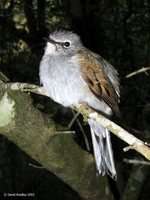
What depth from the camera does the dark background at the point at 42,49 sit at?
239 inches

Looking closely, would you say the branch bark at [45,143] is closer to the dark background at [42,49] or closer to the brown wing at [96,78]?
the brown wing at [96,78]

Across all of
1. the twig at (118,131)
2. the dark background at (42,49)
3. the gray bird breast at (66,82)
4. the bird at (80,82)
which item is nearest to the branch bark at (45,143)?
the twig at (118,131)

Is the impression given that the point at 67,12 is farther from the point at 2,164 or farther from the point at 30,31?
the point at 2,164

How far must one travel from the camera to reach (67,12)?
644cm

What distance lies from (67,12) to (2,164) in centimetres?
241

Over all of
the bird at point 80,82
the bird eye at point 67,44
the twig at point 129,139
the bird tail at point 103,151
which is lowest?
the bird tail at point 103,151

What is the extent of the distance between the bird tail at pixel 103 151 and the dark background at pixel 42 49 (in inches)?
75.3

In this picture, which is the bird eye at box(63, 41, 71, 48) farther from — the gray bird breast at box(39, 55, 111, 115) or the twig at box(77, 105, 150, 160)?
the twig at box(77, 105, 150, 160)

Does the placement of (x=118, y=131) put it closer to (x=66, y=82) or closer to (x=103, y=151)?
(x=66, y=82)

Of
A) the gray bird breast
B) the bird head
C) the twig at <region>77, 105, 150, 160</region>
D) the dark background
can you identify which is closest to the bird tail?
the gray bird breast

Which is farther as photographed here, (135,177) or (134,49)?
(134,49)

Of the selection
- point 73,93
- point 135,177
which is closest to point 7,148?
point 135,177

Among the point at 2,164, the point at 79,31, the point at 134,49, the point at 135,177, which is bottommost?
the point at 2,164

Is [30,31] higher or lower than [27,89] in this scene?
lower
